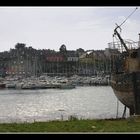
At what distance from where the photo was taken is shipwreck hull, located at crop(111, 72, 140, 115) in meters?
27.1

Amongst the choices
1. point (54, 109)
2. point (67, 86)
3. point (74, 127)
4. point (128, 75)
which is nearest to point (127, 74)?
point (128, 75)

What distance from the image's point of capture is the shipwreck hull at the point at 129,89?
27.1 m

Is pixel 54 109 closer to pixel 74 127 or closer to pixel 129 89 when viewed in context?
pixel 129 89

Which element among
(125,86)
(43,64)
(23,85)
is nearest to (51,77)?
(43,64)

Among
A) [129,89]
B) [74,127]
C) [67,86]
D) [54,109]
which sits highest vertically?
[74,127]

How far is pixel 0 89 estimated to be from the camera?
120688 millimetres

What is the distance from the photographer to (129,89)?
28766 mm

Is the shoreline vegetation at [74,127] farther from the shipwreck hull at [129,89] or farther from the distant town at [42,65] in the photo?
the distant town at [42,65]

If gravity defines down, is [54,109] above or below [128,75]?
below

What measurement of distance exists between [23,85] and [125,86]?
90.3 m

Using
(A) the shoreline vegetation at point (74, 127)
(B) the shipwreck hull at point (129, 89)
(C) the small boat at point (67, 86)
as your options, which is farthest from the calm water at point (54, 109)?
(A) the shoreline vegetation at point (74, 127)
